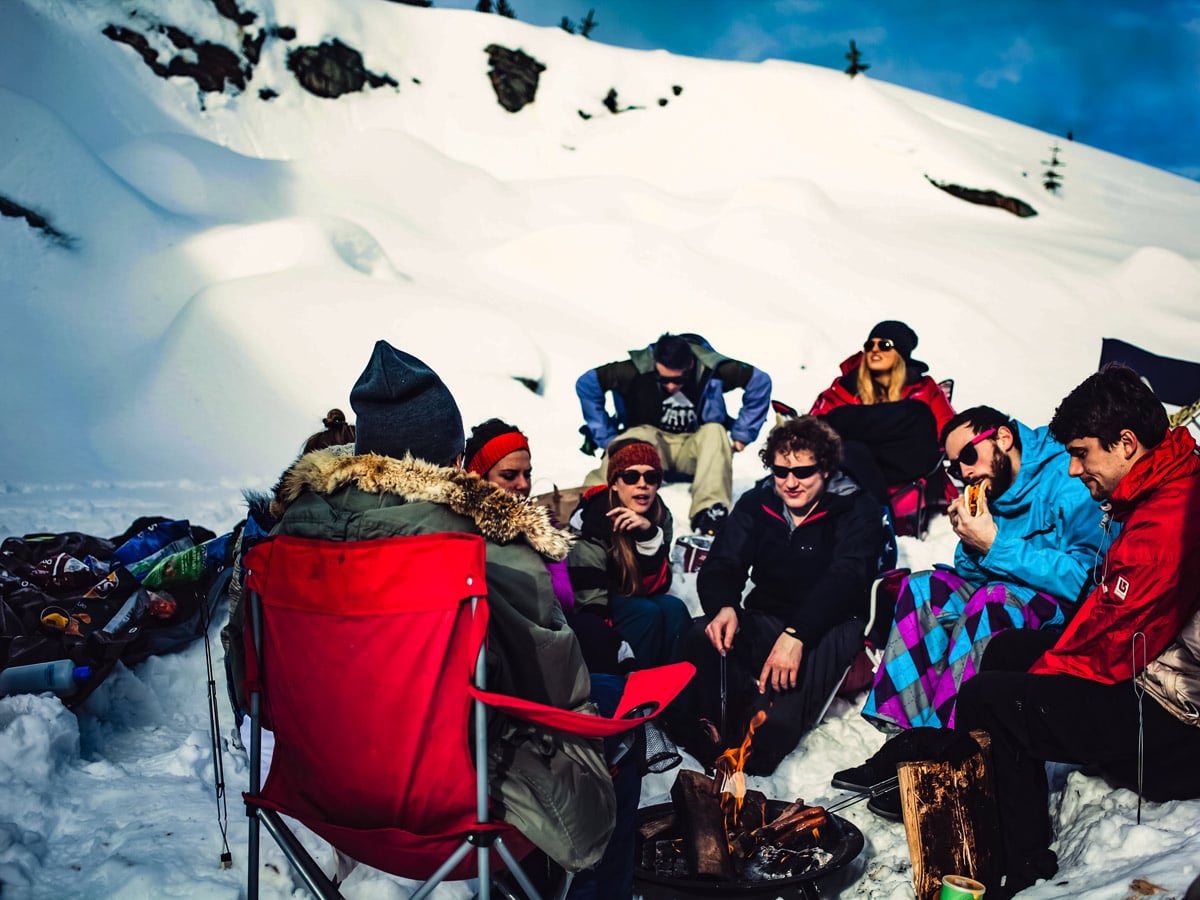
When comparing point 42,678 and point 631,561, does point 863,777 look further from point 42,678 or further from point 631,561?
point 42,678

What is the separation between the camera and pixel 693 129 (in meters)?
30.1

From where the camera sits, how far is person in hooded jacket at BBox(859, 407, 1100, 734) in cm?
333

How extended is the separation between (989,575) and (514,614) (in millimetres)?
2453

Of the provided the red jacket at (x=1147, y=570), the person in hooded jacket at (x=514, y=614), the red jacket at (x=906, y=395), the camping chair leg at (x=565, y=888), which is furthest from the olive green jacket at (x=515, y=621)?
the red jacket at (x=906, y=395)

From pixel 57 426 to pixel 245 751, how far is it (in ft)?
23.7

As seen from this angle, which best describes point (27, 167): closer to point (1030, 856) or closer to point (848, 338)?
point (848, 338)

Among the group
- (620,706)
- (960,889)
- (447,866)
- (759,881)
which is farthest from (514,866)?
(960,889)

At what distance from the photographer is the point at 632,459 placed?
13.4 ft

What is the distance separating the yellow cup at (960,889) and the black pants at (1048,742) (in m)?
0.29

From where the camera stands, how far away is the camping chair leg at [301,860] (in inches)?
77.9

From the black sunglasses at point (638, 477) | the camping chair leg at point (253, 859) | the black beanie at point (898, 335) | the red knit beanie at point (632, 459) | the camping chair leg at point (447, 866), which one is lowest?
the camping chair leg at point (253, 859)

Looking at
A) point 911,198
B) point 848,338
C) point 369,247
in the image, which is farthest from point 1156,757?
point 911,198

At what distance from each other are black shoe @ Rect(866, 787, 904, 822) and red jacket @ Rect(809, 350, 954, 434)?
2807 mm

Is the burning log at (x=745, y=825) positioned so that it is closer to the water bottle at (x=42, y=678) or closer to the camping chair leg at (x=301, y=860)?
the camping chair leg at (x=301, y=860)
